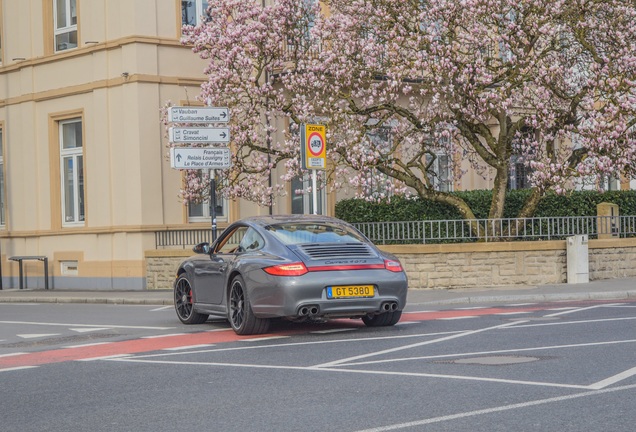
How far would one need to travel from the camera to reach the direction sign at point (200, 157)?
23234 mm

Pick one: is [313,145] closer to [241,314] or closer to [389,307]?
[241,314]

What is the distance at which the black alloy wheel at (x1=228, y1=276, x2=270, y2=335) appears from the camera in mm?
14930

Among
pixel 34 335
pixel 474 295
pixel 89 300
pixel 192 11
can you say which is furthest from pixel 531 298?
pixel 192 11

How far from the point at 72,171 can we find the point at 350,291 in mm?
17570

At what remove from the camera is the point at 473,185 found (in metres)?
34.4

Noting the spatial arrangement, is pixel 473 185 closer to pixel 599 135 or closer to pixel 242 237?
pixel 599 135

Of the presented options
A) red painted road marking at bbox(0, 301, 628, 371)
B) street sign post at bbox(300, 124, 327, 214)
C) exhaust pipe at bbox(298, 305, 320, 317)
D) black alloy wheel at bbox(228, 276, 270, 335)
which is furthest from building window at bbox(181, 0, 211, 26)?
exhaust pipe at bbox(298, 305, 320, 317)

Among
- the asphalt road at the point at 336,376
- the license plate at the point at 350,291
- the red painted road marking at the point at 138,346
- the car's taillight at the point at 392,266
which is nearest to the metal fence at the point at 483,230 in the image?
the red painted road marking at the point at 138,346

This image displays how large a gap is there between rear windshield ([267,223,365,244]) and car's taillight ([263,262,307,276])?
633 mm

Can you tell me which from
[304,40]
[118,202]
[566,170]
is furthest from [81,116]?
[566,170]

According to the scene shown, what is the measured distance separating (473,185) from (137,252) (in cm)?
1042

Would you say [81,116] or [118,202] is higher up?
[81,116]

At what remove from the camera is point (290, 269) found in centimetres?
1447

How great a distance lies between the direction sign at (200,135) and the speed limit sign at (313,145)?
2955 millimetres
